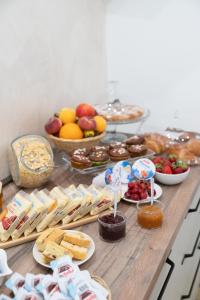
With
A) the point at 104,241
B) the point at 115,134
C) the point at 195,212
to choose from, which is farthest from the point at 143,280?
the point at 115,134

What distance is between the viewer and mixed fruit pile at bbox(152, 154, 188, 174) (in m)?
1.36

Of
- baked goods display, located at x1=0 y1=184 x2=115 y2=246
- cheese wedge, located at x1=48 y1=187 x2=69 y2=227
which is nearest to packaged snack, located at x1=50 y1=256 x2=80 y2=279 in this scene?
baked goods display, located at x1=0 y1=184 x2=115 y2=246

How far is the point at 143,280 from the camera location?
0.90 meters

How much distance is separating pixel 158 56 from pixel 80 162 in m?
0.83

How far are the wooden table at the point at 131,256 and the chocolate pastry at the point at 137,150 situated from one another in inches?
10.5

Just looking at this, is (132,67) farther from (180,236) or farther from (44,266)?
(44,266)

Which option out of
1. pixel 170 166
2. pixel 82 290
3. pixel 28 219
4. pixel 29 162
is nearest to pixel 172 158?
pixel 170 166

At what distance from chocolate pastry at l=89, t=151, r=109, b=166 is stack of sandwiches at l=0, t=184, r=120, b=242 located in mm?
191

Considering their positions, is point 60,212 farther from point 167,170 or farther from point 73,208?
point 167,170

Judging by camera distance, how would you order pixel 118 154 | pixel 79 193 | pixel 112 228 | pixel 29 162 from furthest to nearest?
pixel 118 154, pixel 29 162, pixel 79 193, pixel 112 228

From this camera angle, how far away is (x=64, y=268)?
86 centimetres

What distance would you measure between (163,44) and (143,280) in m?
1.29

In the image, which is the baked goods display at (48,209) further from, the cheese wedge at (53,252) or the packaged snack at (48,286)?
the packaged snack at (48,286)

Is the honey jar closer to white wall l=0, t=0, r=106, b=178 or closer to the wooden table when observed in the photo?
the wooden table
